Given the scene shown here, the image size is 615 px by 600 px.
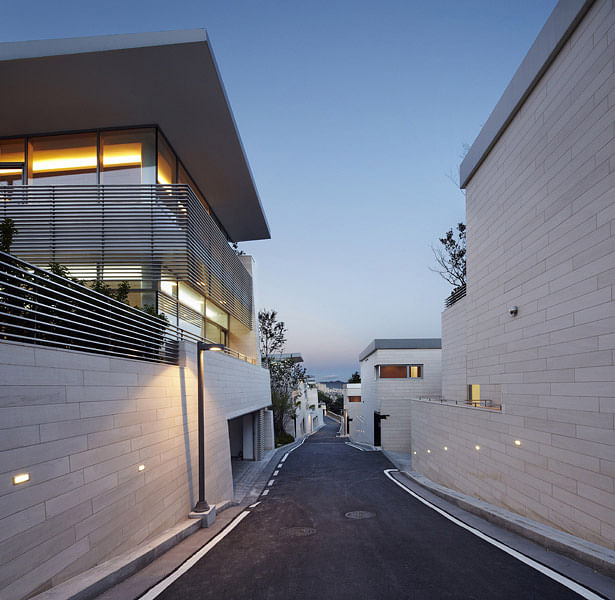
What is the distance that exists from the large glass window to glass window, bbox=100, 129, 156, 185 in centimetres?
267

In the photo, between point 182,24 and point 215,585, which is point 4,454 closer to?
point 215,585

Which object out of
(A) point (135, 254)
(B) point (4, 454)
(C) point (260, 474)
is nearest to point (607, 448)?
(B) point (4, 454)

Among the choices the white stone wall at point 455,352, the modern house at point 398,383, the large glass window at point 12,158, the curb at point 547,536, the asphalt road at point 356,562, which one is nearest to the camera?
the asphalt road at point 356,562

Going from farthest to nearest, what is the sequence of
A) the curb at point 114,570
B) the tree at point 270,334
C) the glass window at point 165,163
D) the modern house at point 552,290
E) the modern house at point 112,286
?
the tree at point 270,334
the glass window at point 165,163
the modern house at point 552,290
the modern house at point 112,286
the curb at point 114,570

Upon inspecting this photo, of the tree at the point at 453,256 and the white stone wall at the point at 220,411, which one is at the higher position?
the tree at the point at 453,256

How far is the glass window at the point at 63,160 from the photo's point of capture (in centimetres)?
1316

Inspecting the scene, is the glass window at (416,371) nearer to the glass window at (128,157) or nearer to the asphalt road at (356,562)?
the asphalt road at (356,562)

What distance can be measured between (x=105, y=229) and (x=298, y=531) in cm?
985

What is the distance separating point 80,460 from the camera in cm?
539

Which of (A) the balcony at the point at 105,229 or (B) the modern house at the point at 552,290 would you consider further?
(A) the balcony at the point at 105,229

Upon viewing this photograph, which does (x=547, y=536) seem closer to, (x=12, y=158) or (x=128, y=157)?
(x=128, y=157)

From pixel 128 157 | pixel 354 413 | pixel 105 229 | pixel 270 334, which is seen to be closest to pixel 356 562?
pixel 105 229

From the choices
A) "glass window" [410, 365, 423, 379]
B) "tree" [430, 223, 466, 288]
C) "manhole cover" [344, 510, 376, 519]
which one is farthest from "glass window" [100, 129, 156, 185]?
"glass window" [410, 365, 423, 379]

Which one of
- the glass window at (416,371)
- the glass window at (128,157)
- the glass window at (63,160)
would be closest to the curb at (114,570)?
the glass window at (128,157)
